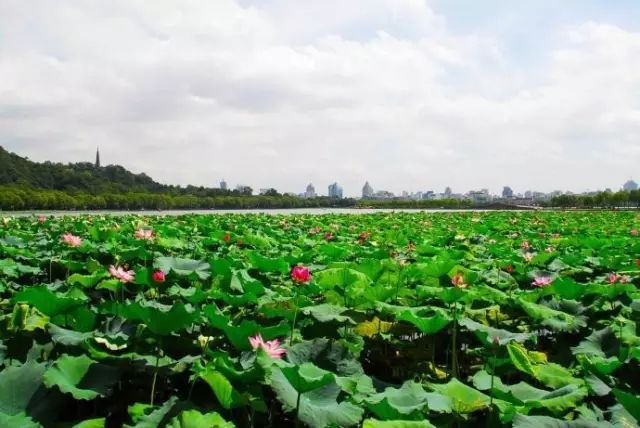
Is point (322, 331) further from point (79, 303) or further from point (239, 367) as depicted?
point (79, 303)

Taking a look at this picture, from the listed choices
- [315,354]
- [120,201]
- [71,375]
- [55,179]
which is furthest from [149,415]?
[55,179]

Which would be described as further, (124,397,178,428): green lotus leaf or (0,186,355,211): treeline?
(0,186,355,211): treeline

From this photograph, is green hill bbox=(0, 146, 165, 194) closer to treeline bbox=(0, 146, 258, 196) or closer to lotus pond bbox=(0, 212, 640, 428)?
treeline bbox=(0, 146, 258, 196)

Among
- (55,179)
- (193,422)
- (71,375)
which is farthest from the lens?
(55,179)

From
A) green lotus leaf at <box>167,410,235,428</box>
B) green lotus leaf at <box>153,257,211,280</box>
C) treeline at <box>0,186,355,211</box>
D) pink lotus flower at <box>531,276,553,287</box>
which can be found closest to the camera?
green lotus leaf at <box>167,410,235,428</box>

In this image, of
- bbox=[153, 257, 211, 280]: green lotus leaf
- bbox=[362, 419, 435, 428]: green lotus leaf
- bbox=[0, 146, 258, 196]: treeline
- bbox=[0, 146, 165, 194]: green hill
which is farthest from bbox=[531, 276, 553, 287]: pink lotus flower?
bbox=[0, 146, 165, 194]: green hill

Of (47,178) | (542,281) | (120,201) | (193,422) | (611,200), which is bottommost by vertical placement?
(120,201)

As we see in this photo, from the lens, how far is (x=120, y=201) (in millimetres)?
56375

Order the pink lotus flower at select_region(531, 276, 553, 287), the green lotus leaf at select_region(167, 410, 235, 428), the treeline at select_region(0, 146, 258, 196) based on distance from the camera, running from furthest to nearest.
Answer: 1. the treeline at select_region(0, 146, 258, 196)
2. the pink lotus flower at select_region(531, 276, 553, 287)
3. the green lotus leaf at select_region(167, 410, 235, 428)

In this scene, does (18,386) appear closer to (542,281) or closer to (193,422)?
(193,422)

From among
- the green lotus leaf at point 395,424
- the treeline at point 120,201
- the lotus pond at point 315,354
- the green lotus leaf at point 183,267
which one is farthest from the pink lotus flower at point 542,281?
the treeline at point 120,201

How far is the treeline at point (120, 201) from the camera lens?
154 ft

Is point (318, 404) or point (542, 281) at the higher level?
point (542, 281)

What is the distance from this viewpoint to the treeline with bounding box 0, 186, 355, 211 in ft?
154
